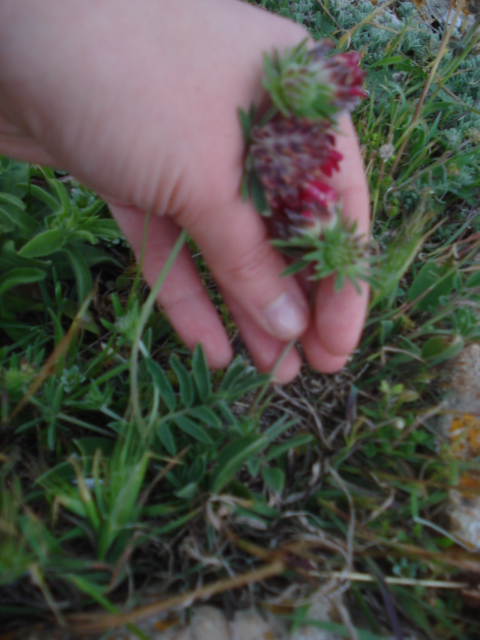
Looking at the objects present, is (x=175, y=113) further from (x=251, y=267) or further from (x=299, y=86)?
(x=251, y=267)

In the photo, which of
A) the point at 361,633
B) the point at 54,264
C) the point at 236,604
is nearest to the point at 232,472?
the point at 236,604

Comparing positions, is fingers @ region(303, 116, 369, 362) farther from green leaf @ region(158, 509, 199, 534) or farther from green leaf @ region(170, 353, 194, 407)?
green leaf @ region(158, 509, 199, 534)

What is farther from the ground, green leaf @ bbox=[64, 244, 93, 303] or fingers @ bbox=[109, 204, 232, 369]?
fingers @ bbox=[109, 204, 232, 369]

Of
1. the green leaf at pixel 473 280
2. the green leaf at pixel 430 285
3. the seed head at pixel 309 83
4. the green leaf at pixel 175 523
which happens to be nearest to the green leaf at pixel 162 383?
the green leaf at pixel 175 523

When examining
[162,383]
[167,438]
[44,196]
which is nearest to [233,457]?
[167,438]

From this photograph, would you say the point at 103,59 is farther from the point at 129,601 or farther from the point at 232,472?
the point at 129,601

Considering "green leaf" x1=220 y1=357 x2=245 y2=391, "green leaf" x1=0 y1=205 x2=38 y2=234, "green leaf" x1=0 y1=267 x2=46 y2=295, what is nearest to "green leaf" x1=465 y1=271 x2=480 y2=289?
"green leaf" x1=220 y1=357 x2=245 y2=391

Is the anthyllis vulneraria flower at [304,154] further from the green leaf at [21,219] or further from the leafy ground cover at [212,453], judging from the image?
the green leaf at [21,219]
